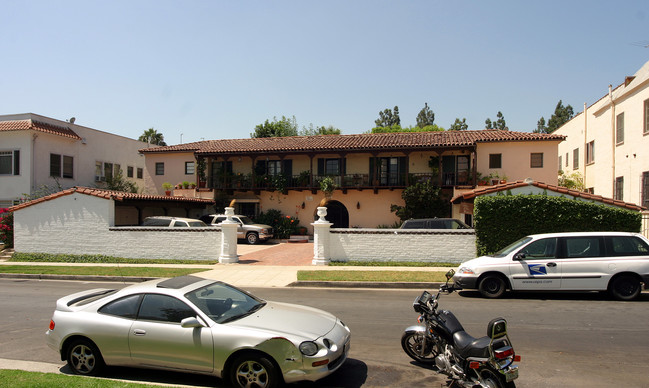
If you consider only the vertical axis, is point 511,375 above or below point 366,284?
above

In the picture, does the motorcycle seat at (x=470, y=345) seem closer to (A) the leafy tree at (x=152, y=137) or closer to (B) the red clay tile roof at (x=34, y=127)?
(B) the red clay tile roof at (x=34, y=127)

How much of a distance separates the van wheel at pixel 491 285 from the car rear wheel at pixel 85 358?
28.0 ft

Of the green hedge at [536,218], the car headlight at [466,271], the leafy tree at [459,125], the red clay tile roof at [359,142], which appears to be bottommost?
the car headlight at [466,271]

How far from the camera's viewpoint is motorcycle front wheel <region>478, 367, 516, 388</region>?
4465 mm

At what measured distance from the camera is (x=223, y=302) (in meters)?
6.12

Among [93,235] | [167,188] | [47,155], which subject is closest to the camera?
[93,235]

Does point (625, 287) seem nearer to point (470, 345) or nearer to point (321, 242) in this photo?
point (470, 345)

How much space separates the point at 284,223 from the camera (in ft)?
94.4

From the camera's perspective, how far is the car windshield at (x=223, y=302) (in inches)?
225

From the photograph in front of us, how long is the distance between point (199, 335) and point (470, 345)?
315cm

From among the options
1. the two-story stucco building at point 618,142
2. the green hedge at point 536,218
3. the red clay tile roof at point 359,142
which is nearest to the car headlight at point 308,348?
the green hedge at point 536,218

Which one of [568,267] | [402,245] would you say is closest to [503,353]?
[568,267]

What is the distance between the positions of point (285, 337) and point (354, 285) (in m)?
8.14

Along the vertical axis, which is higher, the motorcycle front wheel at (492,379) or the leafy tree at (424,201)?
the leafy tree at (424,201)
